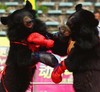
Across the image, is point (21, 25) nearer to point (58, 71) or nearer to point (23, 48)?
point (23, 48)

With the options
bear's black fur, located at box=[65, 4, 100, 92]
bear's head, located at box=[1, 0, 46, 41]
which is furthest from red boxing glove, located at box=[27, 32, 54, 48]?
bear's black fur, located at box=[65, 4, 100, 92]

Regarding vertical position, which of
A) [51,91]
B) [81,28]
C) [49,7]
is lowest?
[49,7]

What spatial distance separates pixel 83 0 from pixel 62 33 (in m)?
7.90

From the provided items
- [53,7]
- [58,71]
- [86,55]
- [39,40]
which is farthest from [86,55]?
[53,7]

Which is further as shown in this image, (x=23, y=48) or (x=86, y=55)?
(x=23, y=48)

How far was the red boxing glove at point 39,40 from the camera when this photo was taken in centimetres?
361

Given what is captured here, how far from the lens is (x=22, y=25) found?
383 cm

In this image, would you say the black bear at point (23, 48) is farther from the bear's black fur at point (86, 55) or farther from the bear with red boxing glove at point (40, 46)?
the bear's black fur at point (86, 55)

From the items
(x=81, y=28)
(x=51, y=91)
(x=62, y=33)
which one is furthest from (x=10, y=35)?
(x=51, y=91)

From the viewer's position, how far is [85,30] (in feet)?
11.3

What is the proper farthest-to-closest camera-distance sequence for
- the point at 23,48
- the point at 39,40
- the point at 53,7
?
the point at 53,7 < the point at 23,48 < the point at 39,40

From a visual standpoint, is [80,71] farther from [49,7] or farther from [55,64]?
[49,7]

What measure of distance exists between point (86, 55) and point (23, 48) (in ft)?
2.00

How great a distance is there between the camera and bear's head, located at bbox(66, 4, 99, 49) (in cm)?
344
